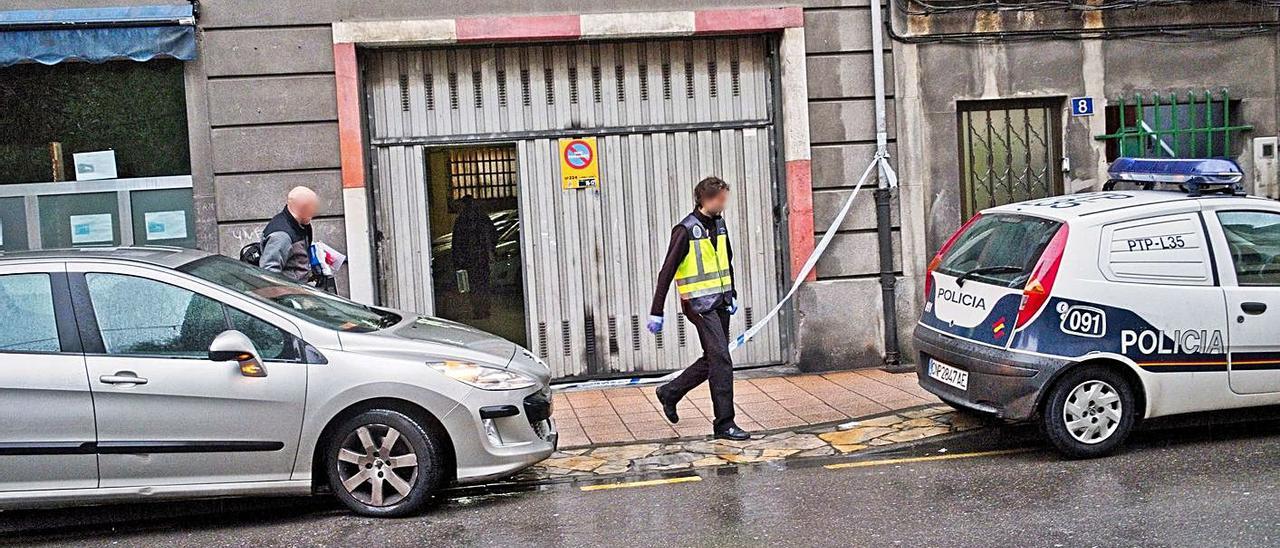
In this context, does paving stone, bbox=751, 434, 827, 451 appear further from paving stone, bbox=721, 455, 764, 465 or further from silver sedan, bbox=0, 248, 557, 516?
silver sedan, bbox=0, 248, 557, 516

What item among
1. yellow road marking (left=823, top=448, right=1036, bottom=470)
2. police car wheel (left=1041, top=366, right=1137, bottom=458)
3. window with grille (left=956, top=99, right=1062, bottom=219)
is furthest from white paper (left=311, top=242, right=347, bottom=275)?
window with grille (left=956, top=99, right=1062, bottom=219)

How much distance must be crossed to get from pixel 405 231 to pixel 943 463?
5.18 metres

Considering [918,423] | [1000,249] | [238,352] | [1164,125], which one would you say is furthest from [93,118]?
[1164,125]

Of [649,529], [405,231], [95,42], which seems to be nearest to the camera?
[649,529]

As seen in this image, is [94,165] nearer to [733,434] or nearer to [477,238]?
[477,238]

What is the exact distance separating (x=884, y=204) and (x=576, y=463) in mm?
4339

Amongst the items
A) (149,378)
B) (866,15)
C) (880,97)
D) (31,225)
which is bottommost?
(149,378)

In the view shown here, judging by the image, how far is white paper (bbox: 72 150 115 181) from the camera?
10500 millimetres

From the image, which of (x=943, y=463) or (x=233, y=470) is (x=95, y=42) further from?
(x=943, y=463)

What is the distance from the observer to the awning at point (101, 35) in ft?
32.9

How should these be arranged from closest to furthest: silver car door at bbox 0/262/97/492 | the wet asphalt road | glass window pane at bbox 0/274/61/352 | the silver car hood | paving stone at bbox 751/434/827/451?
the wet asphalt road < silver car door at bbox 0/262/97/492 < glass window pane at bbox 0/274/61/352 < the silver car hood < paving stone at bbox 751/434/827/451

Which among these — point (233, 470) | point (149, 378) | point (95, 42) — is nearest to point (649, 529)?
point (233, 470)

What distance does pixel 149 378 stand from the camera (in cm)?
637

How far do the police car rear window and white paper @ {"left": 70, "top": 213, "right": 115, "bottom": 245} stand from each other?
671 centimetres
